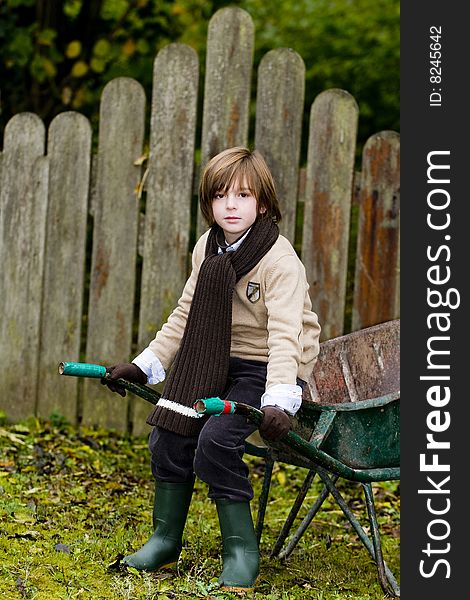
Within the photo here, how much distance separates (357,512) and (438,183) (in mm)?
1905

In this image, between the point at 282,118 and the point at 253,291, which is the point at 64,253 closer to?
the point at 282,118

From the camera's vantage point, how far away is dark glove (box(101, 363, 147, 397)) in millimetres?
3832

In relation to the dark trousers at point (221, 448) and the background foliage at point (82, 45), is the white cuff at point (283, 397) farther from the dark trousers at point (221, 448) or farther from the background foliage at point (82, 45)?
the background foliage at point (82, 45)

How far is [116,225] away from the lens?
5648mm

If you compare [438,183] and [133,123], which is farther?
[133,123]

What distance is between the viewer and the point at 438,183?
384 centimetres

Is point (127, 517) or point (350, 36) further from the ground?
point (350, 36)

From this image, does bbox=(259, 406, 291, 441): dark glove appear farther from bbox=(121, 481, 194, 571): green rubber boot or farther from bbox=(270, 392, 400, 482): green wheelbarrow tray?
bbox=(121, 481, 194, 571): green rubber boot

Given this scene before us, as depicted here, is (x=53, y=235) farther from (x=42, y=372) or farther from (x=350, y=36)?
(x=350, y=36)

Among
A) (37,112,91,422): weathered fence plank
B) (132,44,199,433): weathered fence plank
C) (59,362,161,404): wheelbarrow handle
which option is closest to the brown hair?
(59,362,161,404): wheelbarrow handle

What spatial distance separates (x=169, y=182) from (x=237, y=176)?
177 cm

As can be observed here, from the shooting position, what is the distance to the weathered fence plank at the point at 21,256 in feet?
18.8

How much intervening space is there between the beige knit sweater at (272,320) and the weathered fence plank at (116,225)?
5.11ft

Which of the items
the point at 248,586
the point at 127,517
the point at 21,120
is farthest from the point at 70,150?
the point at 248,586
